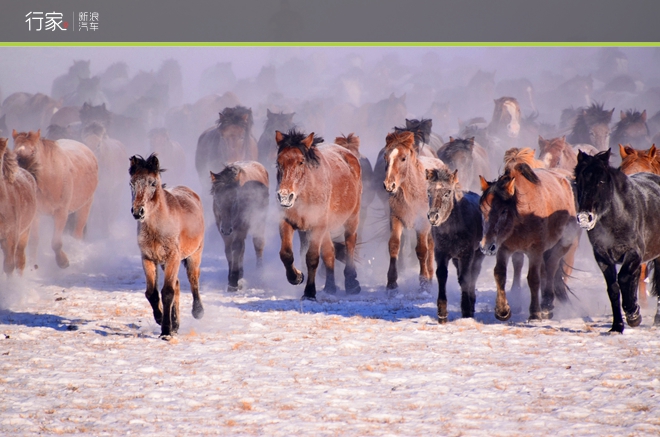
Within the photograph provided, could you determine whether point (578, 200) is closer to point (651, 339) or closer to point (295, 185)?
point (651, 339)

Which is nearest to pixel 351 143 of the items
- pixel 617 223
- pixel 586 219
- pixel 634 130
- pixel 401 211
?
pixel 401 211

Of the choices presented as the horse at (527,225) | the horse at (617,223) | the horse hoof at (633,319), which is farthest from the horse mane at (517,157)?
the horse hoof at (633,319)

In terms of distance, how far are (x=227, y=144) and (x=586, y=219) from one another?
430 inches

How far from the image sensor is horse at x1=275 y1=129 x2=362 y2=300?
9031 mm

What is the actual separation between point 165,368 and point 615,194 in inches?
176

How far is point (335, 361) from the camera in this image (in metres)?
6.00

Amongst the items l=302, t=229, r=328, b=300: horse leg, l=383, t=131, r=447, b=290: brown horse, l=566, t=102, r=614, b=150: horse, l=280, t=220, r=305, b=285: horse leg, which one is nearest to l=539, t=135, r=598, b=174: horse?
l=383, t=131, r=447, b=290: brown horse

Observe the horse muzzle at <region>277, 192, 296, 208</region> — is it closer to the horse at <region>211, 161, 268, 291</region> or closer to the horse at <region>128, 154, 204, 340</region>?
the horse at <region>128, 154, 204, 340</region>

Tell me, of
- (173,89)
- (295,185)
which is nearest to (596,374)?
(295,185)

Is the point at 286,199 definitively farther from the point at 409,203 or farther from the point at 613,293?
the point at 613,293

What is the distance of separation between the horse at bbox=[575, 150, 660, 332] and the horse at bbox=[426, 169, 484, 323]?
4.12 ft

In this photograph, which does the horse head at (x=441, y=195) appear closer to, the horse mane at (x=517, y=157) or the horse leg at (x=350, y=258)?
the horse mane at (x=517, y=157)

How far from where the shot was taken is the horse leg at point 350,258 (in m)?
10.6

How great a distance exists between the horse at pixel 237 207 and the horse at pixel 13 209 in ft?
8.73
